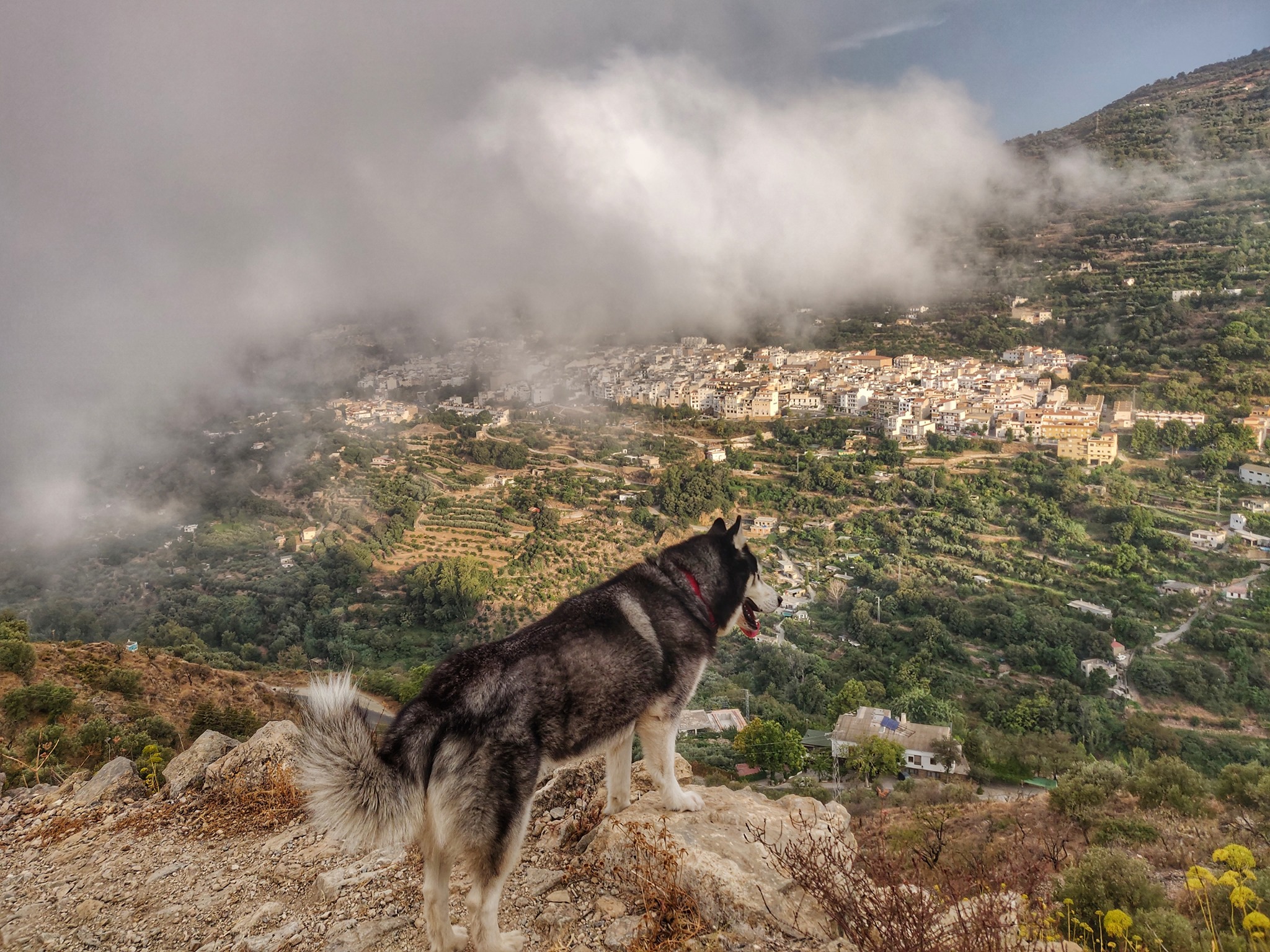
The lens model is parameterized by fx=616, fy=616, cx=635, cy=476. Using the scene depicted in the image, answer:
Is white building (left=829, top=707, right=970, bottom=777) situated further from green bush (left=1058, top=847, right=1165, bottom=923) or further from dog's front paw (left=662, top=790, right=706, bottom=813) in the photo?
dog's front paw (left=662, top=790, right=706, bottom=813)

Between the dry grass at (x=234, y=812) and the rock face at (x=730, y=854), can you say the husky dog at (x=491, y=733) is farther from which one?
the dry grass at (x=234, y=812)

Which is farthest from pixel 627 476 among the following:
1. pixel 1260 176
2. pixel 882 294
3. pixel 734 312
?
pixel 1260 176

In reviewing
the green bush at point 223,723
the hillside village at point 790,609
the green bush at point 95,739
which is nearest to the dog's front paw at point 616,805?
the hillside village at point 790,609

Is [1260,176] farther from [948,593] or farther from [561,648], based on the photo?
[561,648]

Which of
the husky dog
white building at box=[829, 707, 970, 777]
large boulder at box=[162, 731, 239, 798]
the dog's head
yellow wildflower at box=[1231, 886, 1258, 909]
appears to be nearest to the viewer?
yellow wildflower at box=[1231, 886, 1258, 909]

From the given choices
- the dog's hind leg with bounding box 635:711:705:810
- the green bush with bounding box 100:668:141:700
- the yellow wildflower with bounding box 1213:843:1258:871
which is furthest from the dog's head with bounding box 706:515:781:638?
the green bush with bounding box 100:668:141:700

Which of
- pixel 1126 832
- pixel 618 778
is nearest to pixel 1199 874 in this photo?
pixel 618 778
